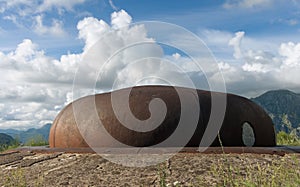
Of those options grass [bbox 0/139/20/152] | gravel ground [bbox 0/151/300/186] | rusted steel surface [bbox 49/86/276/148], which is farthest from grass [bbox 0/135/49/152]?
gravel ground [bbox 0/151/300/186]

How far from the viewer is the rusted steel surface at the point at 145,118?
4699mm

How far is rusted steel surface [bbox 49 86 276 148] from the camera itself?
15.4 ft

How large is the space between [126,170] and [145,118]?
1.09m

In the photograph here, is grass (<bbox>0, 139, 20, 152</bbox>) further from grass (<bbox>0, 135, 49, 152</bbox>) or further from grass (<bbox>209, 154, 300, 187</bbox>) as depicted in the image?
grass (<bbox>209, 154, 300, 187</bbox>)

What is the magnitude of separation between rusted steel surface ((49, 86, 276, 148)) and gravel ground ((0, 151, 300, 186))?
0.57 meters

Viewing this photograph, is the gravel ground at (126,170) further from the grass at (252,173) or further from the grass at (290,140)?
the grass at (290,140)

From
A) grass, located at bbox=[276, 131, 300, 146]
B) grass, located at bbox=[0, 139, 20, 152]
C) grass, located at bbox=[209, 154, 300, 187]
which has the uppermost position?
grass, located at bbox=[0, 139, 20, 152]

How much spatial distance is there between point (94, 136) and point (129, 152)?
34.7 inches

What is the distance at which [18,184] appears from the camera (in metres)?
3.51

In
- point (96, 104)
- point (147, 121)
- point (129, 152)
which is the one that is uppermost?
point (96, 104)

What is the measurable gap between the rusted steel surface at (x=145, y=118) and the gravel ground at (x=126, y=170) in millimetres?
565

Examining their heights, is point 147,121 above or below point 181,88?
below

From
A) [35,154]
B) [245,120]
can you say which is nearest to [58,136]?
[35,154]

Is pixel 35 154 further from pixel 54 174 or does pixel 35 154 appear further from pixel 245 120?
pixel 245 120
